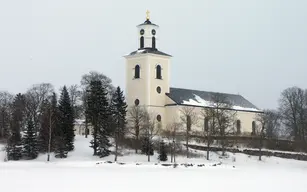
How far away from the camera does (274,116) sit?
7769cm

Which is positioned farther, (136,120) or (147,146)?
(136,120)

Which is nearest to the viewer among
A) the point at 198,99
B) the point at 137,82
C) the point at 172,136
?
the point at 172,136

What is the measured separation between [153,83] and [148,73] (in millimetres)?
1493

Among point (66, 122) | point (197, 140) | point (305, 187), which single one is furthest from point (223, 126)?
point (305, 187)

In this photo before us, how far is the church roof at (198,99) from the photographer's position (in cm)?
6894

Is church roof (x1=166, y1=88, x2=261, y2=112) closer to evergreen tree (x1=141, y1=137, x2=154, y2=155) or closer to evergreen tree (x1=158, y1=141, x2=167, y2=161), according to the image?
evergreen tree (x1=141, y1=137, x2=154, y2=155)

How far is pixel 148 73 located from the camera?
67125 millimetres

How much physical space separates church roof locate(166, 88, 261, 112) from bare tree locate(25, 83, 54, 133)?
17280 mm

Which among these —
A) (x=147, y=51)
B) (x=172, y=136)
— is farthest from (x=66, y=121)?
(x=147, y=51)

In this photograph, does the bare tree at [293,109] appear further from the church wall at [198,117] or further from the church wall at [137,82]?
the church wall at [137,82]

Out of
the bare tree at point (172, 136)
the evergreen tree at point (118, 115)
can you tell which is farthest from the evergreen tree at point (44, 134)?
the bare tree at point (172, 136)

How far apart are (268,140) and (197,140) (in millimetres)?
8579

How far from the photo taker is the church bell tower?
67.0 m

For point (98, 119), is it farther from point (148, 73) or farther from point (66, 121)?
point (148, 73)
